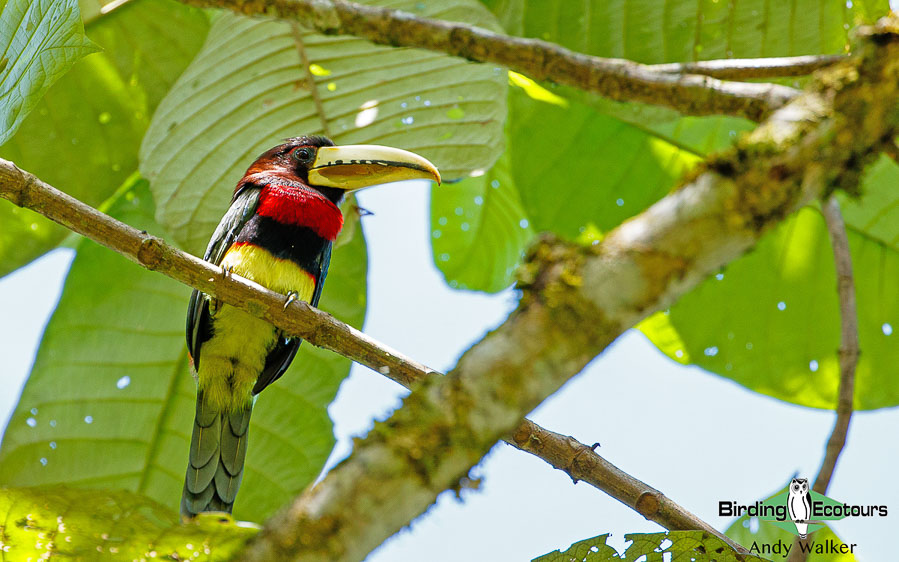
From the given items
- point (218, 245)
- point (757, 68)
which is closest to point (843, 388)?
point (757, 68)

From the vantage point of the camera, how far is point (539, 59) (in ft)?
5.50

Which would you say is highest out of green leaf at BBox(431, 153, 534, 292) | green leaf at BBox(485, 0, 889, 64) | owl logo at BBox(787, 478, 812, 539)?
green leaf at BBox(431, 153, 534, 292)

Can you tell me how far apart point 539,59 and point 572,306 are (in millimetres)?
844

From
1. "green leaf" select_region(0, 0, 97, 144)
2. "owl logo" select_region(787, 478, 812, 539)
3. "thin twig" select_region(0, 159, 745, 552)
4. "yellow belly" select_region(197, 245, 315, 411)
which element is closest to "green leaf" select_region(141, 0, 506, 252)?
"yellow belly" select_region(197, 245, 315, 411)

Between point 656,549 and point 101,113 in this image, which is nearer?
point 656,549

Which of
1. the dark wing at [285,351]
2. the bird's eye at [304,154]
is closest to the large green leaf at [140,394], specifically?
the dark wing at [285,351]

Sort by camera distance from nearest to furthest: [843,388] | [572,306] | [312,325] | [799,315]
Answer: [572,306] < [843,388] < [312,325] < [799,315]

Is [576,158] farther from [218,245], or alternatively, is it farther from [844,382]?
[844,382]

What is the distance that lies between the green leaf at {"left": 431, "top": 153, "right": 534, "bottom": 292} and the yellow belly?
112cm

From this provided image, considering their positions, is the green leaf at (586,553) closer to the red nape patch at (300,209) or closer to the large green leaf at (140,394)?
the large green leaf at (140,394)

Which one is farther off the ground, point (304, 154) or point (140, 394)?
point (304, 154)

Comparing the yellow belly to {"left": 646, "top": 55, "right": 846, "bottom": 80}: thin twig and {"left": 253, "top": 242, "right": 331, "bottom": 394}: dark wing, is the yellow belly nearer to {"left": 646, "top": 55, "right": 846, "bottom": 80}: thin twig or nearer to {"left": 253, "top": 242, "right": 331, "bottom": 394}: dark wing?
{"left": 253, "top": 242, "right": 331, "bottom": 394}: dark wing

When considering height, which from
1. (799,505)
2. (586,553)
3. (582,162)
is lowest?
(586,553)

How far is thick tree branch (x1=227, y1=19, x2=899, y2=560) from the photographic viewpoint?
91 centimetres
